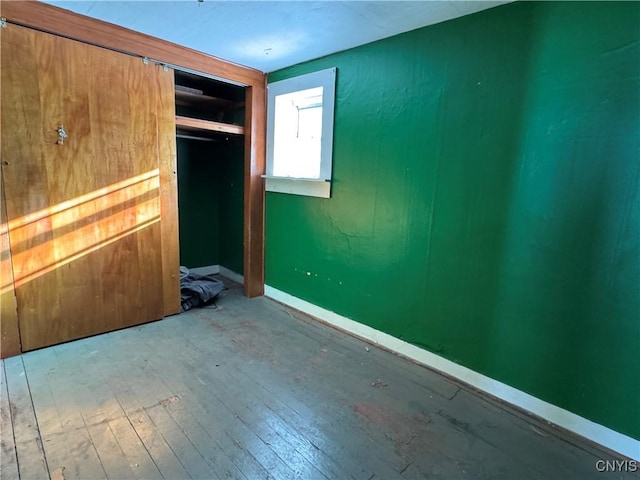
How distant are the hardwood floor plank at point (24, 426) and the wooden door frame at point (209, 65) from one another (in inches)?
69.3

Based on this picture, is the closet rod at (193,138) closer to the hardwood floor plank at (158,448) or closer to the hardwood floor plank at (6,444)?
the hardwood floor plank at (6,444)

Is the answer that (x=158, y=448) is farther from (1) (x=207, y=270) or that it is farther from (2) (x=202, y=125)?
(1) (x=207, y=270)

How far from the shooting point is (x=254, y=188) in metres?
3.18

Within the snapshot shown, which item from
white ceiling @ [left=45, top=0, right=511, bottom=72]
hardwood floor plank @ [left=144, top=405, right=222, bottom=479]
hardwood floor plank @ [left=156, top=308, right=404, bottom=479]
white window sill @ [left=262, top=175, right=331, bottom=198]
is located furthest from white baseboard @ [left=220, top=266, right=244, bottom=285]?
white ceiling @ [left=45, top=0, right=511, bottom=72]

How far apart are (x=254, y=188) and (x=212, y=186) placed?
1.00m

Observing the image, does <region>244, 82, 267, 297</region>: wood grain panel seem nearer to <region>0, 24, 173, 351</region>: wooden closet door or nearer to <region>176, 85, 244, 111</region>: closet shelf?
<region>176, 85, 244, 111</region>: closet shelf

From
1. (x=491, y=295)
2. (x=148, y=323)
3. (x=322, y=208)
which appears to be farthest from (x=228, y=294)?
(x=491, y=295)

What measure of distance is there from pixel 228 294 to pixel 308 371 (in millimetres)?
1605

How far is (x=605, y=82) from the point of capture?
4.85 ft

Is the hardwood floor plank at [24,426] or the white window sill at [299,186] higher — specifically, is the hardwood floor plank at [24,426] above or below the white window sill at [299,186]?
below

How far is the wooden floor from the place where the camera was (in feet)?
4.53

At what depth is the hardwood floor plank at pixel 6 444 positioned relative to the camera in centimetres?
129

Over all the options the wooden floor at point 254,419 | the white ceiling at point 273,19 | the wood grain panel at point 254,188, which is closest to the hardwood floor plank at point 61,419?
the wooden floor at point 254,419

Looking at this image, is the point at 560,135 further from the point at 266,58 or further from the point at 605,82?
the point at 266,58
